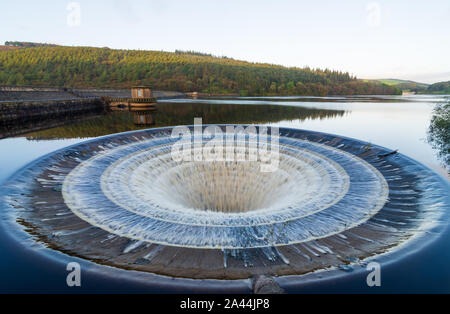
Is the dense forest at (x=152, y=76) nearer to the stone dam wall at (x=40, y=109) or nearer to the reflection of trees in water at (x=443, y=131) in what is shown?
the stone dam wall at (x=40, y=109)

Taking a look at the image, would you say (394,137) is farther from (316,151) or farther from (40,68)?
(40,68)

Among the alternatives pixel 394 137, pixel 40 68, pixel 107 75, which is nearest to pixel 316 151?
pixel 394 137

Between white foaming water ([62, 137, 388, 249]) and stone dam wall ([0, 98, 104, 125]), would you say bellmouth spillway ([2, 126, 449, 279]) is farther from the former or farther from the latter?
stone dam wall ([0, 98, 104, 125])

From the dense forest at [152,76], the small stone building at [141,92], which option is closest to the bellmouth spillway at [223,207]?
the small stone building at [141,92]

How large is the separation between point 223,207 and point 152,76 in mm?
89477

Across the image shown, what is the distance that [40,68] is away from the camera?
84.0 m

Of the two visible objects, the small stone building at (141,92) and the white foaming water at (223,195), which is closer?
the white foaming water at (223,195)

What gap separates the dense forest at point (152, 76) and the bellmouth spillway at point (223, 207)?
3087 inches

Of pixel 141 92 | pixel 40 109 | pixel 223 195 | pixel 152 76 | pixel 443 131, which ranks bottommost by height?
pixel 223 195

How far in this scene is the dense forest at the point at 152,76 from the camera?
8219 centimetres

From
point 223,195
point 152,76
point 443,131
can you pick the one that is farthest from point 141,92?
point 152,76

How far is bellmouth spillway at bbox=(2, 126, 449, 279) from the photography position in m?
4.91

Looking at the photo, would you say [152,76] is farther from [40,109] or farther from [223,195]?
[223,195]

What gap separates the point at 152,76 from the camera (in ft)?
297
